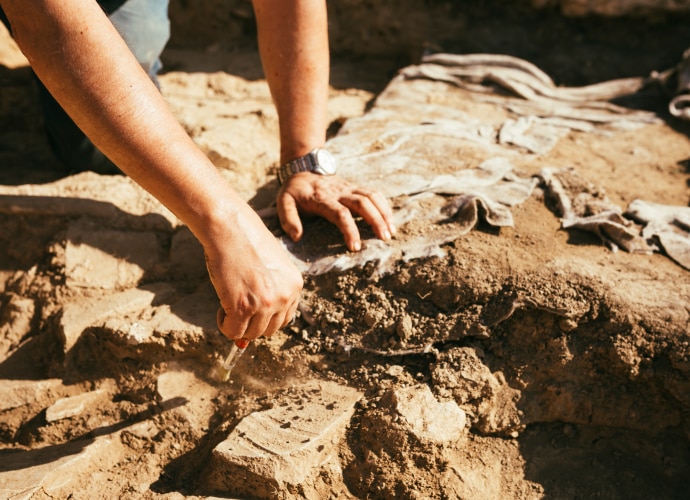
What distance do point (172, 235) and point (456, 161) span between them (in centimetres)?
101

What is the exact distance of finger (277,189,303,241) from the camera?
1.81 meters

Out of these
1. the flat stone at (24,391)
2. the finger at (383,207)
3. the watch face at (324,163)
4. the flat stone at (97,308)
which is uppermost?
the watch face at (324,163)

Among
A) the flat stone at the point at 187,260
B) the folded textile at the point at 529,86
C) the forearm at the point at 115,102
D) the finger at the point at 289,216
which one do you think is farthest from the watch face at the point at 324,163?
the folded textile at the point at 529,86

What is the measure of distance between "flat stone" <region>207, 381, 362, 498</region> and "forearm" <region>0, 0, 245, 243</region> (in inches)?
19.2

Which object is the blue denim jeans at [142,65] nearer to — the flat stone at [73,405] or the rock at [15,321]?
the rock at [15,321]

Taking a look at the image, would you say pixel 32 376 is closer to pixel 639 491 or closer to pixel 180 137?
pixel 180 137

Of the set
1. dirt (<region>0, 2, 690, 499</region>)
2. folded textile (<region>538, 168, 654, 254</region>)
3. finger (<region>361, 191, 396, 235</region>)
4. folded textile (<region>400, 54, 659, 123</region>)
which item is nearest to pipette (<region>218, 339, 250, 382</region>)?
dirt (<region>0, 2, 690, 499</region>)

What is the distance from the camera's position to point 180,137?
53.9 inches

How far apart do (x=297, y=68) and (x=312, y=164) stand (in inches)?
12.1

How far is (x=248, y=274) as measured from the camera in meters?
1.35

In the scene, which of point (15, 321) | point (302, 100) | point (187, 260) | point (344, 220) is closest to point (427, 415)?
point (344, 220)

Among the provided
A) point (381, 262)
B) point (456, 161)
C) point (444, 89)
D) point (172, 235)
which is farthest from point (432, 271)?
point (444, 89)

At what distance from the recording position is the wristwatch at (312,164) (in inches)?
75.7

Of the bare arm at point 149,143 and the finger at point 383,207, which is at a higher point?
the bare arm at point 149,143
